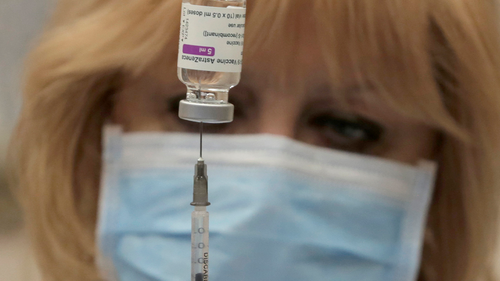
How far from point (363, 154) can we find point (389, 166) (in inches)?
2.1

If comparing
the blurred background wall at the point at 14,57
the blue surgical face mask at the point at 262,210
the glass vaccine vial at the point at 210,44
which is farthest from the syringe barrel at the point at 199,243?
the blurred background wall at the point at 14,57

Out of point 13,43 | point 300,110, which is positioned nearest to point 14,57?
point 13,43

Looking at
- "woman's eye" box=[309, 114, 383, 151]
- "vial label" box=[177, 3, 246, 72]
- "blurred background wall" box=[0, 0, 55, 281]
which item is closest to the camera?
"vial label" box=[177, 3, 246, 72]

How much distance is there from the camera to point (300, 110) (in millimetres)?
833

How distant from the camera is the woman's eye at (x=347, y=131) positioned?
878 millimetres

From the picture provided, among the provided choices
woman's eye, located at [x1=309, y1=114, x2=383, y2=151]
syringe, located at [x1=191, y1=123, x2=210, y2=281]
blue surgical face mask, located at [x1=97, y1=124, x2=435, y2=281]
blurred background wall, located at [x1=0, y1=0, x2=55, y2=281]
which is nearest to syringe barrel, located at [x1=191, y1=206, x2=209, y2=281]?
syringe, located at [x1=191, y1=123, x2=210, y2=281]

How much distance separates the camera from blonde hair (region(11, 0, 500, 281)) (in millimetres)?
736

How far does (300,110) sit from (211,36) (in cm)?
35

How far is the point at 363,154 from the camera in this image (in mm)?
890

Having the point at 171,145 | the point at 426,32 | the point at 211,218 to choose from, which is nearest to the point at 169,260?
the point at 211,218

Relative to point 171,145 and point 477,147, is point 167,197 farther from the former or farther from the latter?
point 477,147

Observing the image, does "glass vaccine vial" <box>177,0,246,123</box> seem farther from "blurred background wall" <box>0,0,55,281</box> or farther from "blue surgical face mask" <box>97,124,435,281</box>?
"blurred background wall" <box>0,0,55,281</box>

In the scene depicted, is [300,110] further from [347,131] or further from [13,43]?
[13,43]

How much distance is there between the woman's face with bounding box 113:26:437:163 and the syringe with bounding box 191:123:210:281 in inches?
11.1
